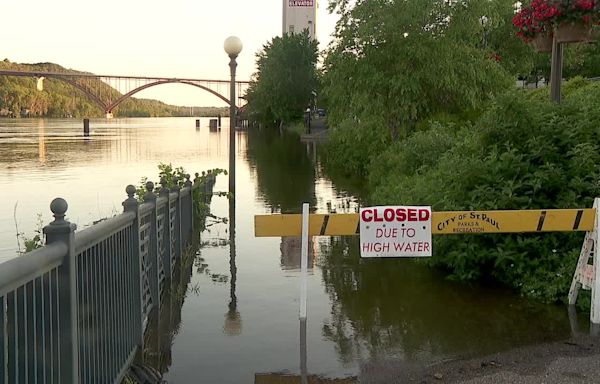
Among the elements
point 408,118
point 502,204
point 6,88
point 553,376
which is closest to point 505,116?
point 502,204

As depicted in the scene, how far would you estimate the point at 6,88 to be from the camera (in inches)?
6368

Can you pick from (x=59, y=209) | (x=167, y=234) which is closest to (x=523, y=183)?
(x=167, y=234)

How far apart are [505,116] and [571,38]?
211 cm

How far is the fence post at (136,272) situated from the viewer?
17.3ft

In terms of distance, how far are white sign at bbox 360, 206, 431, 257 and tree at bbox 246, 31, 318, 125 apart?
68701 mm

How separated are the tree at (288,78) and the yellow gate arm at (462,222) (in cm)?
6851

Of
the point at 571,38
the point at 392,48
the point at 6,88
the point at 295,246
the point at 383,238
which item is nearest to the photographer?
the point at 383,238

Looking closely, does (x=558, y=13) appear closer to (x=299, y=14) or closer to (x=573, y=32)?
(x=573, y=32)

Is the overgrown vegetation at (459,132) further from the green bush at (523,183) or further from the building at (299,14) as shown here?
the building at (299,14)

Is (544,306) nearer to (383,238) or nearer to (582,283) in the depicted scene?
(582,283)

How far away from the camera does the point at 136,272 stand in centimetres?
538

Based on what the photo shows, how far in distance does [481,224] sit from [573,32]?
485 cm

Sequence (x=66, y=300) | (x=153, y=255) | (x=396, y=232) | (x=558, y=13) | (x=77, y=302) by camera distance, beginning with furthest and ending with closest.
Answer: (x=558, y=13), (x=153, y=255), (x=396, y=232), (x=77, y=302), (x=66, y=300)

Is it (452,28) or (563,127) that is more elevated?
(452,28)
